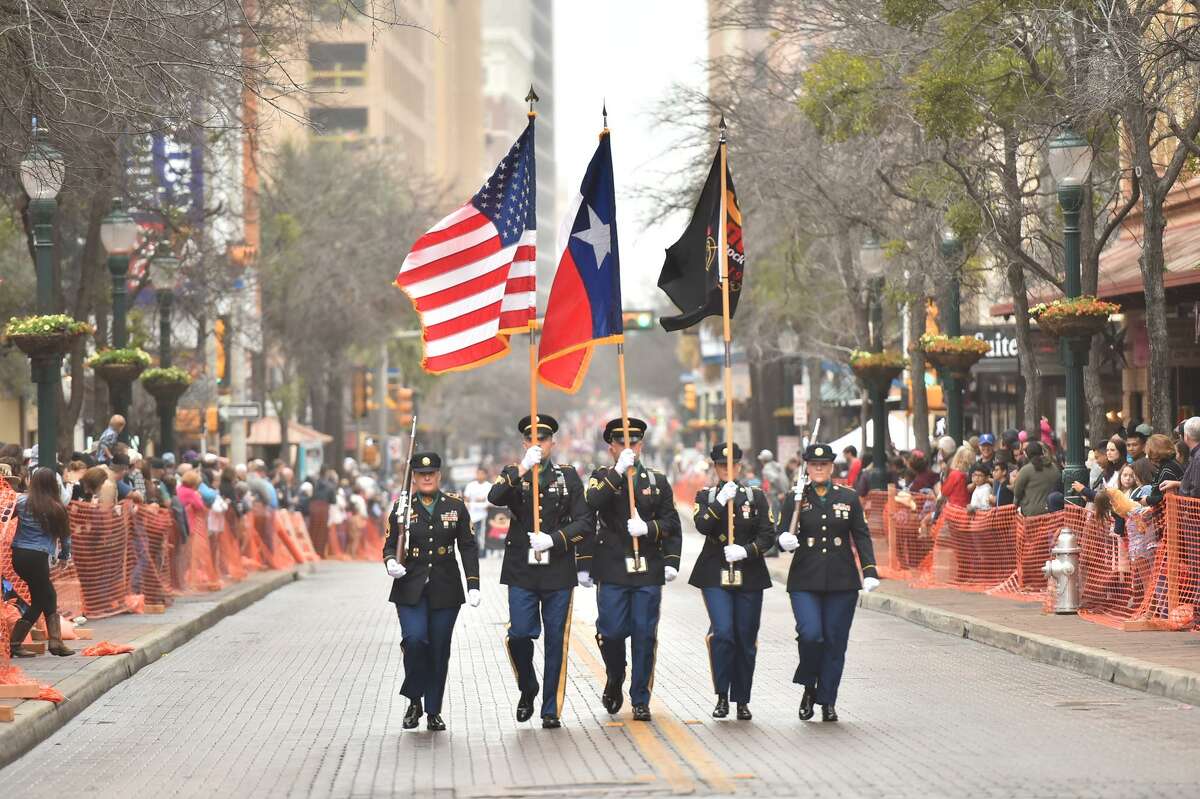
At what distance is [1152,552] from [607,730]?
7.61 m

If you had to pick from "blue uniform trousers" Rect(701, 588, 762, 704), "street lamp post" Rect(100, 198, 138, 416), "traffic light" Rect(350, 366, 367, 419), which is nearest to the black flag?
"blue uniform trousers" Rect(701, 588, 762, 704)

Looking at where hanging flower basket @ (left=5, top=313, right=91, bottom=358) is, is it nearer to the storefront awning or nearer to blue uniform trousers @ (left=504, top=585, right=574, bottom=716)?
blue uniform trousers @ (left=504, top=585, right=574, bottom=716)

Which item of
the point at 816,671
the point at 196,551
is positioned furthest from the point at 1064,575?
the point at 196,551

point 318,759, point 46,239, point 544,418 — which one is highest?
point 46,239

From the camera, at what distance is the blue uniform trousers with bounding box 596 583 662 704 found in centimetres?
1348

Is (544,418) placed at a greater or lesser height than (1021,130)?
lesser

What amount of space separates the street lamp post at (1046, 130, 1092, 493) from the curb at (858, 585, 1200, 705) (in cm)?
208

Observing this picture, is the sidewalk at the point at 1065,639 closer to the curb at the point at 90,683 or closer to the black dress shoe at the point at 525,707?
the black dress shoe at the point at 525,707

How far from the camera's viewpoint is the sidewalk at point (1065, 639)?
15.4 metres

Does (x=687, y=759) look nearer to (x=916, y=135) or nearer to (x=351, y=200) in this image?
(x=916, y=135)

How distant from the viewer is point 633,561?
13508 millimetres

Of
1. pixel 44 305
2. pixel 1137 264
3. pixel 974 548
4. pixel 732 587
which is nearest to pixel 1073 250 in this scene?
pixel 974 548

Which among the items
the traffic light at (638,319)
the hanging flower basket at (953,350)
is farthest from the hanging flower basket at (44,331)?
the traffic light at (638,319)

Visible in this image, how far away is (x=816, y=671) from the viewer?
1362 cm
